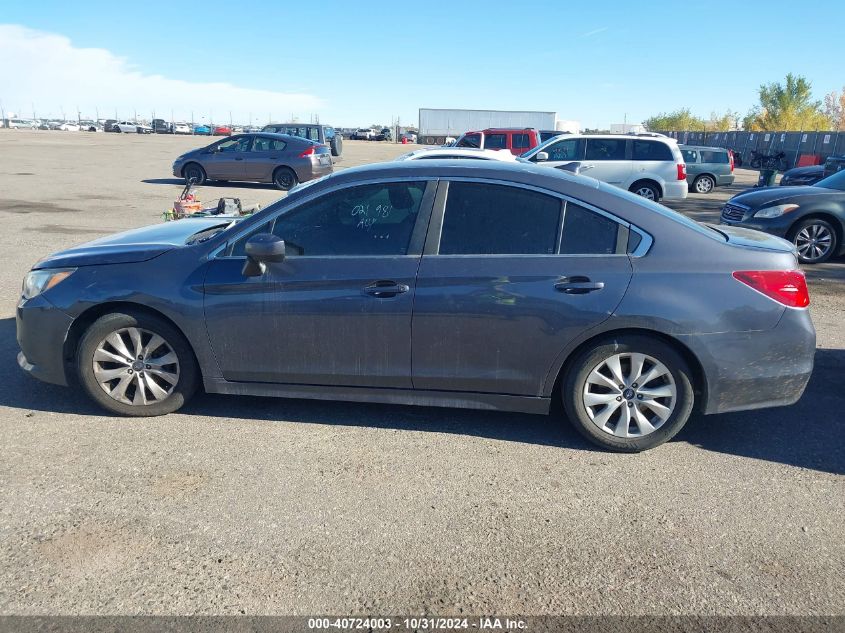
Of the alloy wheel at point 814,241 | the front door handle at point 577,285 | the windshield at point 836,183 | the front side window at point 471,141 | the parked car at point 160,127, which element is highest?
the parked car at point 160,127

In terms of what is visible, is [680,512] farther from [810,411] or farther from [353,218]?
[353,218]

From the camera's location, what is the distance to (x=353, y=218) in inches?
160

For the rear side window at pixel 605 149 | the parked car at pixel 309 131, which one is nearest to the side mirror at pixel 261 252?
the rear side window at pixel 605 149

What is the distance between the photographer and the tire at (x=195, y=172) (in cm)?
1934

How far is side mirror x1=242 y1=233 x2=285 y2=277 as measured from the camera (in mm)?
3889

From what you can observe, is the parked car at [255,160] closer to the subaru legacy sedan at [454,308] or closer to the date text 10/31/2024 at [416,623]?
the subaru legacy sedan at [454,308]

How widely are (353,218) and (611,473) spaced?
214cm

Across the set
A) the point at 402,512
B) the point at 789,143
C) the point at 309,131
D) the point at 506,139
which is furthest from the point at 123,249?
the point at 789,143

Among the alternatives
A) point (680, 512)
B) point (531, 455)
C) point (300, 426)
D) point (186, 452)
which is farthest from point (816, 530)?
point (186, 452)

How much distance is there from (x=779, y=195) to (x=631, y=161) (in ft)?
18.2

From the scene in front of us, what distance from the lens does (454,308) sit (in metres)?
3.86

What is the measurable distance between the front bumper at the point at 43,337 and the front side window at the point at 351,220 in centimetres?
153

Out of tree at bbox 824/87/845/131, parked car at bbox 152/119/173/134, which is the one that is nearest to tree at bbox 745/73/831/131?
tree at bbox 824/87/845/131

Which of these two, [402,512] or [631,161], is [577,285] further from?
[631,161]
